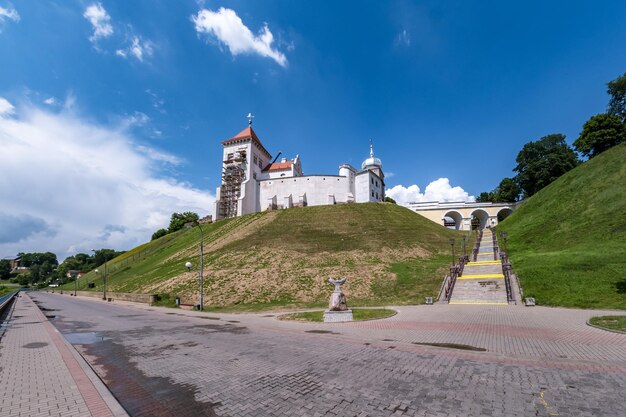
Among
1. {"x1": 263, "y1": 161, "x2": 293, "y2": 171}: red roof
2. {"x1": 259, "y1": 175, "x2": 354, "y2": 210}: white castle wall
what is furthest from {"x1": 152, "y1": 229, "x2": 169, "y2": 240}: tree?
{"x1": 259, "y1": 175, "x2": 354, "y2": 210}: white castle wall

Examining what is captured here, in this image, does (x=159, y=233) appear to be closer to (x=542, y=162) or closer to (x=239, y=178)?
(x=239, y=178)

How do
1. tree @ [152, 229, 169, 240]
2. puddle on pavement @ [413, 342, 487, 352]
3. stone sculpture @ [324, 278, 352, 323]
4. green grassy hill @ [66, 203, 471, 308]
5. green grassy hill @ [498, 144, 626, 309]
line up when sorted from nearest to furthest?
puddle on pavement @ [413, 342, 487, 352]
stone sculpture @ [324, 278, 352, 323]
green grassy hill @ [498, 144, 626, 309]
green grassy hill @ [66, 203, 471, 308]
tree @ [152, 229, 169, 240]

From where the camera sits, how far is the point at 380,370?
7.48m

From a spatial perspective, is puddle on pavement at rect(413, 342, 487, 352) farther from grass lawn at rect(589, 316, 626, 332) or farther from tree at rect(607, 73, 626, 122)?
tree at rect(607, 73, 626, 122)

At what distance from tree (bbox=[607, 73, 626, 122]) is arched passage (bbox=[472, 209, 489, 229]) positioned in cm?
3355

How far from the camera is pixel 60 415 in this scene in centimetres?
511

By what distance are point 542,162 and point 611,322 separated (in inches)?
2716

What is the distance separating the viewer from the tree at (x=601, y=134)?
193ft

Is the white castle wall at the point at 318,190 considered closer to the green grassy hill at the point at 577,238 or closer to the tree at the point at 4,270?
the green grassy hill at the point at 577,238

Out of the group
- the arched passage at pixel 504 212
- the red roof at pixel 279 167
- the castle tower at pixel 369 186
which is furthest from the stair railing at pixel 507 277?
the red roof at pixel 279 167

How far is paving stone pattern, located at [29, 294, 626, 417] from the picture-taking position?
17.7 feet

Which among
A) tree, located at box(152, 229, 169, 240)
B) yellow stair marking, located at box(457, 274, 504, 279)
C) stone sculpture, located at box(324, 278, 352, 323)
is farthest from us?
tree, located at box(152, 229, 169, 240)

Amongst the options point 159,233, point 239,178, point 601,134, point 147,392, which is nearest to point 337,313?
point 147,392

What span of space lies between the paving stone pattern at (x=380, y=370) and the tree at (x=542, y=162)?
66748 mm
